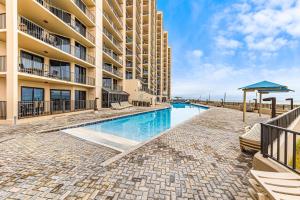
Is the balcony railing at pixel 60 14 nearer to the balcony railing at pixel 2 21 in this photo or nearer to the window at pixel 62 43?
the window at pixel 62 43

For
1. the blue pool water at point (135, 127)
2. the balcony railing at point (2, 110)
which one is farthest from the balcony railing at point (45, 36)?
the blue pool water at point (135, 127)

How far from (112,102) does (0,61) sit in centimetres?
1426

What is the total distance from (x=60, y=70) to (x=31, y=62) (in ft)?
9.80

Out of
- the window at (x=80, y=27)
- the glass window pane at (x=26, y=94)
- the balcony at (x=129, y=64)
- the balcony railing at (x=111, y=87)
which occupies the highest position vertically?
the window at (x=80, y=27)

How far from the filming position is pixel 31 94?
13.5 meters

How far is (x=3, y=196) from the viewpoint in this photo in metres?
2.90

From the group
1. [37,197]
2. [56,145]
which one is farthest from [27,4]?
[37,197]

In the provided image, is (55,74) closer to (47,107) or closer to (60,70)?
(60,70)

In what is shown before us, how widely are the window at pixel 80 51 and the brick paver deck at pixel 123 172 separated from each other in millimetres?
14149

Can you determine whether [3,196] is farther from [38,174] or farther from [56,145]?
[56,145]

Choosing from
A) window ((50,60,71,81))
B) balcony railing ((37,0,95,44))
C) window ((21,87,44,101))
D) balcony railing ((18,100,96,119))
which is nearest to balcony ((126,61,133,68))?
balcony railing ((37,0,95,44))

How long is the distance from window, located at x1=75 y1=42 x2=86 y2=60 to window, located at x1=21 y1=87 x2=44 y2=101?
5.82 metres

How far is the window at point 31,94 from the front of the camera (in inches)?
502

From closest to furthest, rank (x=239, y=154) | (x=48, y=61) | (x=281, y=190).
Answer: (x=281, y=190) < (x=239, y=154) < (x=48, y=61)
